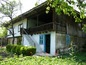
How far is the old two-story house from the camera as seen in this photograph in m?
17.4

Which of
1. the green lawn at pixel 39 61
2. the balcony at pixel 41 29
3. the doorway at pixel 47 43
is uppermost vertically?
the balcony at pixel 41 29

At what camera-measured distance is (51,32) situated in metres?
17.6

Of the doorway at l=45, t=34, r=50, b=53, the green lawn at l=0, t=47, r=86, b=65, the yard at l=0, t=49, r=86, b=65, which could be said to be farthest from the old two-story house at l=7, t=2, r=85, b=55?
the green lawn at l=0, t=47, r=86, b=65

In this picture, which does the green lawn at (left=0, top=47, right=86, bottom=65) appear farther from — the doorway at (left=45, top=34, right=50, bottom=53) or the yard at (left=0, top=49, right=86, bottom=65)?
the doorway at (left=45, top=34, right=50, bottom=53)

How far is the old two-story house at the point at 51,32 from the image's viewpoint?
1739 centimetres

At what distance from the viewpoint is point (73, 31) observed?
70.6ft

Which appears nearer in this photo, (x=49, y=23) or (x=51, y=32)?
(x=49, y=23)

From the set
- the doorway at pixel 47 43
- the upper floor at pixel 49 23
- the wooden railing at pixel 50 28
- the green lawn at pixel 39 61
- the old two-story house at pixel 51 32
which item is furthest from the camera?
the doorway at pixel 47 43

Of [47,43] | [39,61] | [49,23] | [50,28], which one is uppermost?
[49,23]

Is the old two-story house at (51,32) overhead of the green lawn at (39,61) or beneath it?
overhead

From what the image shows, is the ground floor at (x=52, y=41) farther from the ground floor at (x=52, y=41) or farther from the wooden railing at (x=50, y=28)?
the wooden railing at (x=50, y=28)

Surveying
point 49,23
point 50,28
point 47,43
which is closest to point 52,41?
point 50,28

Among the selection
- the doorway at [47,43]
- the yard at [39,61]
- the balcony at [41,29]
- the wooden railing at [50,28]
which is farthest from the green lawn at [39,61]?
the doorway at [47,43]

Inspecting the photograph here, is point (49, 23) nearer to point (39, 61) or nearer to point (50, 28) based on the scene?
point (50, 28)
